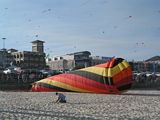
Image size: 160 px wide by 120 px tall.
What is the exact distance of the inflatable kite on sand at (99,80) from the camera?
31.0 meters

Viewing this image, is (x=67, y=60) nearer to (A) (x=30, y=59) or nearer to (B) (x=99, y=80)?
(A) (x=30, y=59)

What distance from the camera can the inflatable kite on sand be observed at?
102ft

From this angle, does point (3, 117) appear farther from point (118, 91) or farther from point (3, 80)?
point (3, 80)

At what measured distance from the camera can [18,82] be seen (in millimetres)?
43531

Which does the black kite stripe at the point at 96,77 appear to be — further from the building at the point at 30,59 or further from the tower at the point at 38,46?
the tower at the point at 38,46

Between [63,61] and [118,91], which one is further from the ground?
[63,61]

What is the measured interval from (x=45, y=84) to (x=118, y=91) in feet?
20.8

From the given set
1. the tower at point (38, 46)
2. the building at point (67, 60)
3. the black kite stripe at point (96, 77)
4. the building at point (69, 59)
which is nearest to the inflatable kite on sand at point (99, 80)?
the black kite stripe at point (96, 77)

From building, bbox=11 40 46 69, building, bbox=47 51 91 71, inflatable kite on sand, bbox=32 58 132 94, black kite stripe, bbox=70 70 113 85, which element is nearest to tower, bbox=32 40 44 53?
building, bbox=47 51 91 71

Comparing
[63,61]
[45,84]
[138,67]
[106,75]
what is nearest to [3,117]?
[106,75]

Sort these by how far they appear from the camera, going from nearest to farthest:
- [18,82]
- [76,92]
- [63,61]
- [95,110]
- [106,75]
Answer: [95,110]
[106,75]
[76,92]
[18,82]
[63,61]

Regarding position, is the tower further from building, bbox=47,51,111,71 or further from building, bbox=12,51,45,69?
building, bbox=12,51,45,69

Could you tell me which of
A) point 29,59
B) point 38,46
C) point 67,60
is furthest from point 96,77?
point 38,46

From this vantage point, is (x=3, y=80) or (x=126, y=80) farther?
(x=3, y=80)
